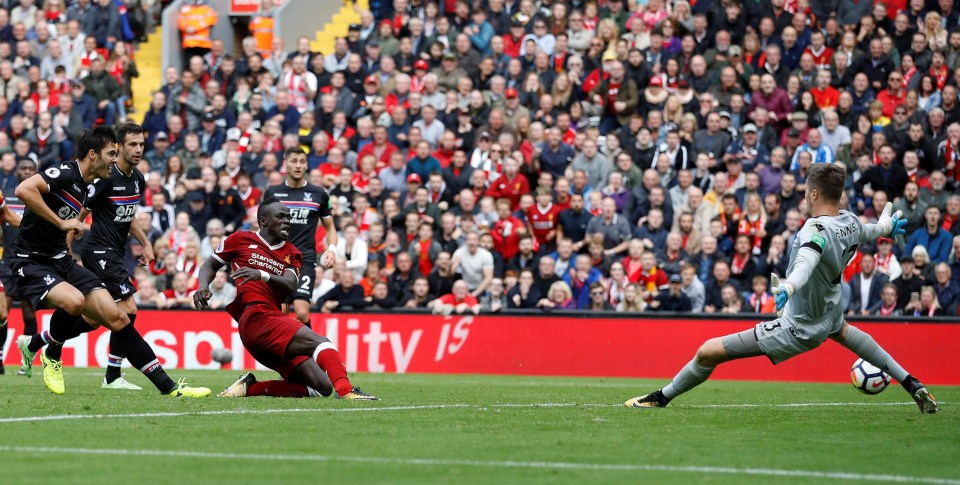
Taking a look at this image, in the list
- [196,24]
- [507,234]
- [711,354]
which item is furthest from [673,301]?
[196,24]

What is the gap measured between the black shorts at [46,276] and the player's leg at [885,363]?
6.38 metres

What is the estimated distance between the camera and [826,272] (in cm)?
1062

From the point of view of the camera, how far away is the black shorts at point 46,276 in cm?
1246

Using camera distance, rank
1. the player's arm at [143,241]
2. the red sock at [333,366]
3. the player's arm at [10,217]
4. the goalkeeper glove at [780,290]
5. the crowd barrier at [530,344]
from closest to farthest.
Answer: the goalkeeper glove at [780,290]
the red sock at [333,366]
the player's arm at [143,241]
the player's arm at [10,217]
the crowd barrier at [530,344]

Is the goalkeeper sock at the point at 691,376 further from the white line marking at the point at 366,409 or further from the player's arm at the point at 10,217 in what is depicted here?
the player's arm at the point at 10,217

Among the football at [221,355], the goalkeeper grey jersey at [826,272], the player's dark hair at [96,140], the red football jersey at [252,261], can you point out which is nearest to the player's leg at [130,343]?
the red football jersey at [252,261]

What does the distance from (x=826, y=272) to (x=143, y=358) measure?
18.7 feet

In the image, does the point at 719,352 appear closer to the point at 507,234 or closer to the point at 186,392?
the point at 186,392

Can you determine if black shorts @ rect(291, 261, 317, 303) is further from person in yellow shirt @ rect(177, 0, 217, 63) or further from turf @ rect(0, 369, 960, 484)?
person in yellow shirt @ rect(177, 0, 217, 63)

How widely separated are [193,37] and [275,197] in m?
16.4

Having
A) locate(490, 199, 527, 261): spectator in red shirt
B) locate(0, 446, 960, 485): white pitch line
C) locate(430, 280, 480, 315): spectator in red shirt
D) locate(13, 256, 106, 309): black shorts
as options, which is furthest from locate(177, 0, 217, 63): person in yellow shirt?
locate(0, 446, 960, 485): white pitch line

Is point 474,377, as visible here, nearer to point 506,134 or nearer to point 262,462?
point 506,134

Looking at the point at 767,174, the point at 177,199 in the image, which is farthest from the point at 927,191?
the point at 177,199

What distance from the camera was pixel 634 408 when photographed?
11258 millimetres
